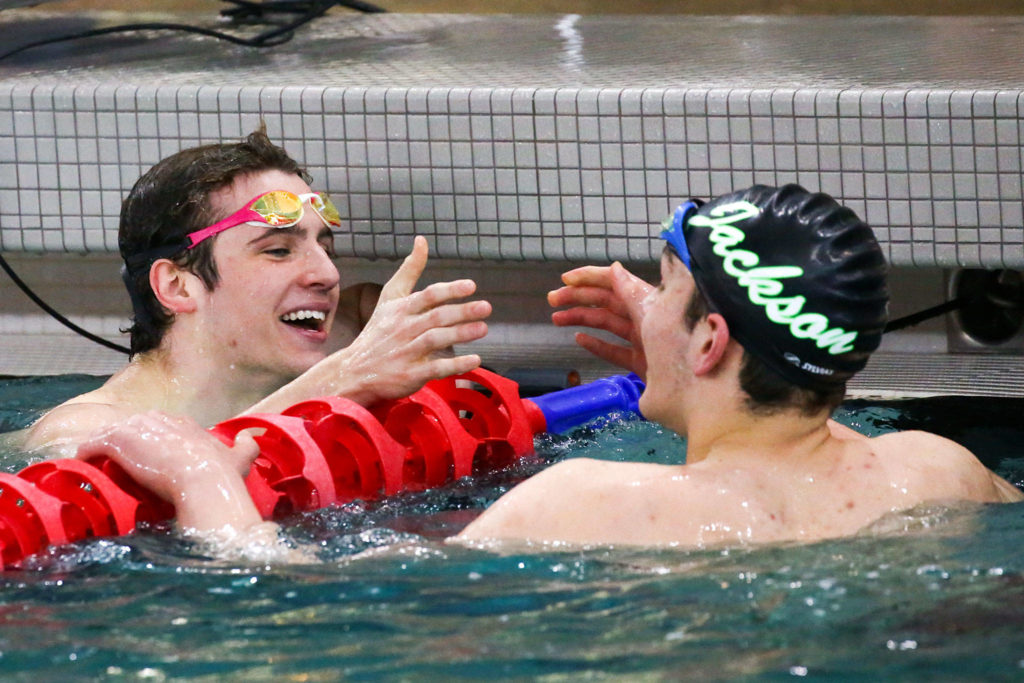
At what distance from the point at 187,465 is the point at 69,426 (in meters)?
0.99

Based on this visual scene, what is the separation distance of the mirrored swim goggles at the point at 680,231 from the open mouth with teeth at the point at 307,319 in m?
1.41

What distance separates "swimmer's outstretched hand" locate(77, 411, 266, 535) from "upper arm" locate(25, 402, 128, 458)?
2.23 feet

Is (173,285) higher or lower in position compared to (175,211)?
lower

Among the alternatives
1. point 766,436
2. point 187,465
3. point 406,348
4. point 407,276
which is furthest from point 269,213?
point 766,436

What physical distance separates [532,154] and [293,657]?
2623 millimetres

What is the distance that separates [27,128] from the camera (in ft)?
15.8

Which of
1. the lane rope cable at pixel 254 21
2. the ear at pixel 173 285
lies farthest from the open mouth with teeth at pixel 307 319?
the lane rope cable at pixel 254 21

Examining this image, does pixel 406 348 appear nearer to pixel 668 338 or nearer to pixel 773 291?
pixel 668 338

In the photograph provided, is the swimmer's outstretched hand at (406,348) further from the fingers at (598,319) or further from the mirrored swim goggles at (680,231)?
the mirrored swim goggles at (680,231)

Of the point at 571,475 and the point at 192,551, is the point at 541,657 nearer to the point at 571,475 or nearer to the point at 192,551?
the point at 571,475

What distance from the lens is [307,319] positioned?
389cm

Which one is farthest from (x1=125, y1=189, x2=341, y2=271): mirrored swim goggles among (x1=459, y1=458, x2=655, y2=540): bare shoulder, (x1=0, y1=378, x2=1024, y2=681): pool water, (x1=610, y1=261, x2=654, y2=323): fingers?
(x1=459, y1=458, x2=655, y2=540): bare shoulder

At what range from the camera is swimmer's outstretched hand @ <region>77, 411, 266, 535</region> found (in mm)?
2594

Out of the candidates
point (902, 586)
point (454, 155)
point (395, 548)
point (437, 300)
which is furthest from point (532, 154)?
point (902, 586)
